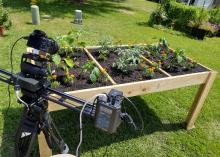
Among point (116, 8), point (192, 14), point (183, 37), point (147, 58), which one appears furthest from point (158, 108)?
point (116, 8)

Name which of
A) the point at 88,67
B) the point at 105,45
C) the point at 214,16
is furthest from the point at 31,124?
the point at 214,16

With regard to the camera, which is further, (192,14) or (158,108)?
(192,14)

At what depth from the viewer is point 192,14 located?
37.4 ft

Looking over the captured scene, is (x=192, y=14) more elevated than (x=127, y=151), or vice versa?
(x=192, y=14)

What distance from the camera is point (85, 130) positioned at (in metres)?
3.98

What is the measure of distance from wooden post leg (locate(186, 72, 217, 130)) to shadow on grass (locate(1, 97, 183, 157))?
20 cm

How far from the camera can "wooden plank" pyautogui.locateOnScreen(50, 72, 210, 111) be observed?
10.0 ft

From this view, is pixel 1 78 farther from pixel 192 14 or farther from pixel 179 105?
pixel 192 14

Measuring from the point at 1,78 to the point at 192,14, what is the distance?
1121cm

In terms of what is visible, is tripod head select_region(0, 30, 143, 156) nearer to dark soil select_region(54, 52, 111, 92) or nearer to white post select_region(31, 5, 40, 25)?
dark soil select_region(54, 52, 111, 92)

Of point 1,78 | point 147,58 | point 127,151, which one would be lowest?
point 127,151

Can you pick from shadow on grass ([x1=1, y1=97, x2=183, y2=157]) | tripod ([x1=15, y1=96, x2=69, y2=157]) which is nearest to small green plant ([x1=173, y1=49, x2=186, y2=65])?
shadow on grass ([x1=1, y1=97, x2=183, y2=157])

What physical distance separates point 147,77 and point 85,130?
133 cm

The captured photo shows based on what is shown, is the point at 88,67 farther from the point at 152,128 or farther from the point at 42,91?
the point at 42,91
